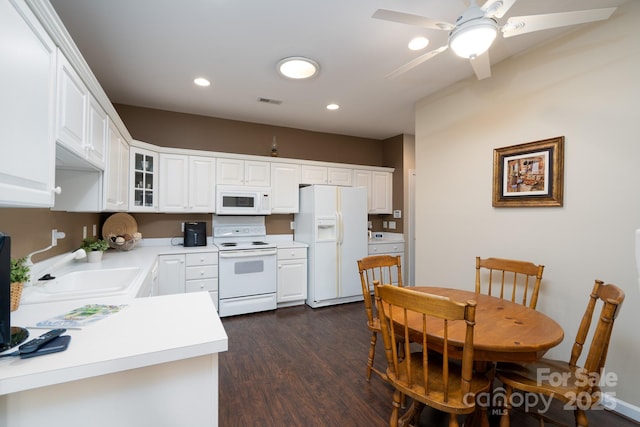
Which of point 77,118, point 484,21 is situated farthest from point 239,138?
point 484,21

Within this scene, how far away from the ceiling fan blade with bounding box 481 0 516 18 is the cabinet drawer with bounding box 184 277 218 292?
3513 mm

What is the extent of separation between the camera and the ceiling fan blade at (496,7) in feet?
4.73

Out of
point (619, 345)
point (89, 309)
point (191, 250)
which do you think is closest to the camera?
point (89, 309)

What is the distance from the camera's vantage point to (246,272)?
3723 millimetres

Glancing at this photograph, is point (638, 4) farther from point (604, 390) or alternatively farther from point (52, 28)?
point (52, 28)

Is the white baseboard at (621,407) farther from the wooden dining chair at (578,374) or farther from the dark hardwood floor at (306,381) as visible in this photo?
the wooden dining chair at (578,374)

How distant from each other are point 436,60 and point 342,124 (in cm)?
200

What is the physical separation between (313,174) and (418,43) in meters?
2.42

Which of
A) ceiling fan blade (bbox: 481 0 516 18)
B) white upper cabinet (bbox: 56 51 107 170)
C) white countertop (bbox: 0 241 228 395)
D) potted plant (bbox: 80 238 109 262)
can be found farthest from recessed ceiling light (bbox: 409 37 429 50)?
potted plant (bbox: 80 238 109 262)

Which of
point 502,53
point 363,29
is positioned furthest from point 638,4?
point 363,29

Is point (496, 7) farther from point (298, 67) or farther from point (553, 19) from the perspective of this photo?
point (298, 67)

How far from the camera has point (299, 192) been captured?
443 centimetres

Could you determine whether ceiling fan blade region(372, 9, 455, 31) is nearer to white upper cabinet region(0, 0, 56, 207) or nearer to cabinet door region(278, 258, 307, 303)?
white upper cabinet region(0, 0, 56, 207)

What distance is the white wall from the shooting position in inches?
76.3
